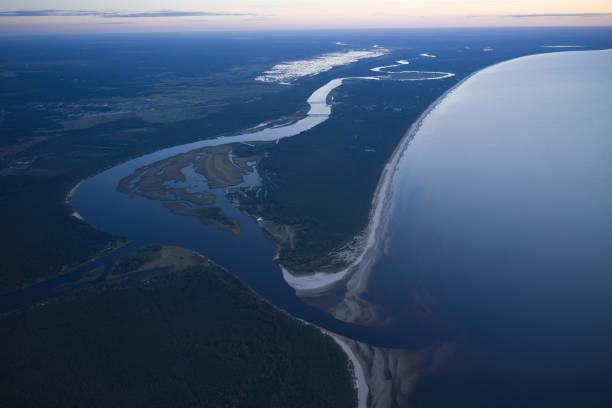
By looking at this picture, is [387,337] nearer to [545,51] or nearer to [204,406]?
[204,406]

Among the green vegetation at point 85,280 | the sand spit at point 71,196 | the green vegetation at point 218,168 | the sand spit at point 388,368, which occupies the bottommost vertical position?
the sand spit at point 388,368

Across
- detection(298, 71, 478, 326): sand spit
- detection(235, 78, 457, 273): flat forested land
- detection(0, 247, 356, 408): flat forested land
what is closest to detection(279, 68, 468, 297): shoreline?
detection(298, 71, 478, 326): sand spit

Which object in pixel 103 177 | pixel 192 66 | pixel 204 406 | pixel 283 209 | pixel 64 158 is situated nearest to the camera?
pixel 204 406

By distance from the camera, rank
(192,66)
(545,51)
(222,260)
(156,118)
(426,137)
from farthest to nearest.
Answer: (545,51) < (192,66) < (156,118) < (426,137) < (222,260)

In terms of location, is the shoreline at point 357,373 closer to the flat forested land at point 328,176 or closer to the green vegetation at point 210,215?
the flat forested land at point 328,176

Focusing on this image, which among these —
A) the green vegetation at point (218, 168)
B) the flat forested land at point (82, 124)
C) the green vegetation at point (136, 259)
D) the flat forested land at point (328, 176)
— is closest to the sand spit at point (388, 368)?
the flat forested land at point (328, 176)

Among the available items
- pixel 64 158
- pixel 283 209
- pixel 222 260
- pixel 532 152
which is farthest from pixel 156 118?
pixel 532 152

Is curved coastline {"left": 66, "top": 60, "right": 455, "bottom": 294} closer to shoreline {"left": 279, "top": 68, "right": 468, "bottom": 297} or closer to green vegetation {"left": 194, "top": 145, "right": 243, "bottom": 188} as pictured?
shoreline {"left": 279, "top": 68, "right": 468, "bottom": 297}
